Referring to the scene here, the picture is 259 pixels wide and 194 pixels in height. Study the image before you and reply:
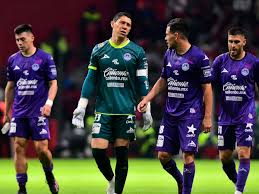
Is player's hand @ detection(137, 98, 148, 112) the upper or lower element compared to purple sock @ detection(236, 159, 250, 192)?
upper

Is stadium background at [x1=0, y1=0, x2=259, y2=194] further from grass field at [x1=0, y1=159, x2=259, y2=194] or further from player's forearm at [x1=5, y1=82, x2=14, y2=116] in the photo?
player's forearm at [x1=5, y1=82, x2=14, y2=116]

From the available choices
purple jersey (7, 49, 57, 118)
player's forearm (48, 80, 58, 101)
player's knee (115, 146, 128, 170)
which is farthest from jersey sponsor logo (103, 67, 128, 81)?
purple jersey (7, 49, 57, 118)

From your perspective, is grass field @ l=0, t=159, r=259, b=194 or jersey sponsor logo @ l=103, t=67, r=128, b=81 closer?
jersey sponsor logo @ l=103, t=67, r=128, b=81

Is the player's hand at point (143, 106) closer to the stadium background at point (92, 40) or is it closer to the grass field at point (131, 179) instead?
the grass field at point (131, 179)

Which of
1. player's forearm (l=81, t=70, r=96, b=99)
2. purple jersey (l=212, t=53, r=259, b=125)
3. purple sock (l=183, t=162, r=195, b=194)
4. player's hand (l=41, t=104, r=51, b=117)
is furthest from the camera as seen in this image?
purple jersey (l=212, t=53, r=259, b=125)

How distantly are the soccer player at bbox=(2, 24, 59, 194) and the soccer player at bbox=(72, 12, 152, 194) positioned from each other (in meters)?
0.79

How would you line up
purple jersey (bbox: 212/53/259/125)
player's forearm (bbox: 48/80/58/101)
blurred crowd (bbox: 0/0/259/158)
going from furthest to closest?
blurred crowd (bbox: 0/0/259/158), purple jersey (bbox: 212/53/259/125), player's forearm (bbox: 48/80/58/101)

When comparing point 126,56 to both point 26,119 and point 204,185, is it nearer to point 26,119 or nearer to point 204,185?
point 26,119

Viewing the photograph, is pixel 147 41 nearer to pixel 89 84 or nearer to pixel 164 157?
pixel 89 84

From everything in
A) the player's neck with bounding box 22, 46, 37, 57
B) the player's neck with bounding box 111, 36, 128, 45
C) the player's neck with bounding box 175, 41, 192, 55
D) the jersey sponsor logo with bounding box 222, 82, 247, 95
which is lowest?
the jersey sponsor logo with bounding box 222, 82, 247, 95

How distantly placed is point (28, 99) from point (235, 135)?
2.68m

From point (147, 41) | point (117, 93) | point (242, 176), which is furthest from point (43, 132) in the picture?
point (147, 41)

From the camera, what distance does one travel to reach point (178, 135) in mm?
11742

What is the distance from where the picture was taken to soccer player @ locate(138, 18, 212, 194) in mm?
11555
